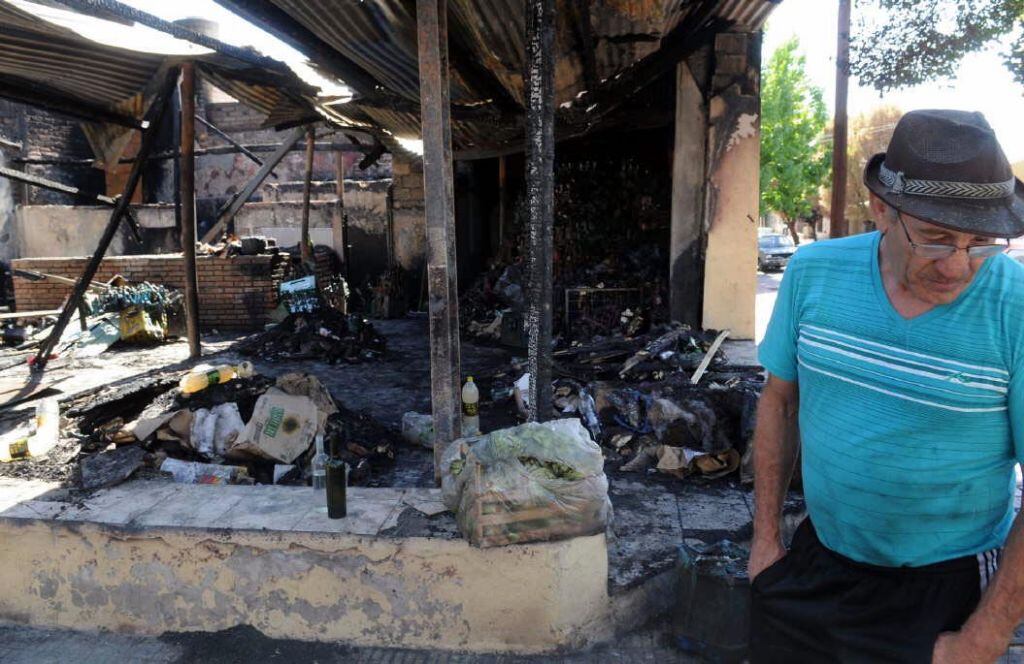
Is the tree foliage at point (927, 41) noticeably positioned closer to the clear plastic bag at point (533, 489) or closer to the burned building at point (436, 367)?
the burned building at point (436, 367)

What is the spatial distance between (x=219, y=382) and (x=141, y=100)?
4.17m

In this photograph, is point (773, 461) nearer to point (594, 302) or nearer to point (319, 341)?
point (594, 302)

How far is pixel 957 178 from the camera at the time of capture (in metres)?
1.56

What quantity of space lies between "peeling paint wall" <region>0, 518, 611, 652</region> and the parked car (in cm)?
2566

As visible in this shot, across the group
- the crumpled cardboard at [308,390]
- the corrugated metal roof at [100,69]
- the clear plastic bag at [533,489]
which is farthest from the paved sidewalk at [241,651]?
the corrugated metal roof at [100,69]

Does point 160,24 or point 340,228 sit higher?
point 160,24

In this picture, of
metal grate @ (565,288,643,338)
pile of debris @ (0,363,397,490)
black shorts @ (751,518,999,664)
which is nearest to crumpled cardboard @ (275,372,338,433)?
pile of debris @ (0,363,397,490)

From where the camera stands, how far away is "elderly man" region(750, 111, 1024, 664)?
154 centimetres

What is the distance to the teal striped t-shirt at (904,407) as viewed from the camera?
1543 millimetres

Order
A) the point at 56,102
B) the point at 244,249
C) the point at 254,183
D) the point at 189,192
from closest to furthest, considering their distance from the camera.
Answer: the point at 56,102
the point at 189,192
the point at 254,183
the point at 244,249

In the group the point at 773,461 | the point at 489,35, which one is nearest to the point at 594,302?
the point at 489,35

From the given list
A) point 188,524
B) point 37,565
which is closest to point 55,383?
point 37,565

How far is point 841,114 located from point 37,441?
432 inches

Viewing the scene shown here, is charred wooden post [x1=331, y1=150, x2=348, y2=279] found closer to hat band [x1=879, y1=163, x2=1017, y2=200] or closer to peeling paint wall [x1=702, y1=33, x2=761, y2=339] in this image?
peeling paint wall [x1=702, y1=33, x2=761, y2=339]
